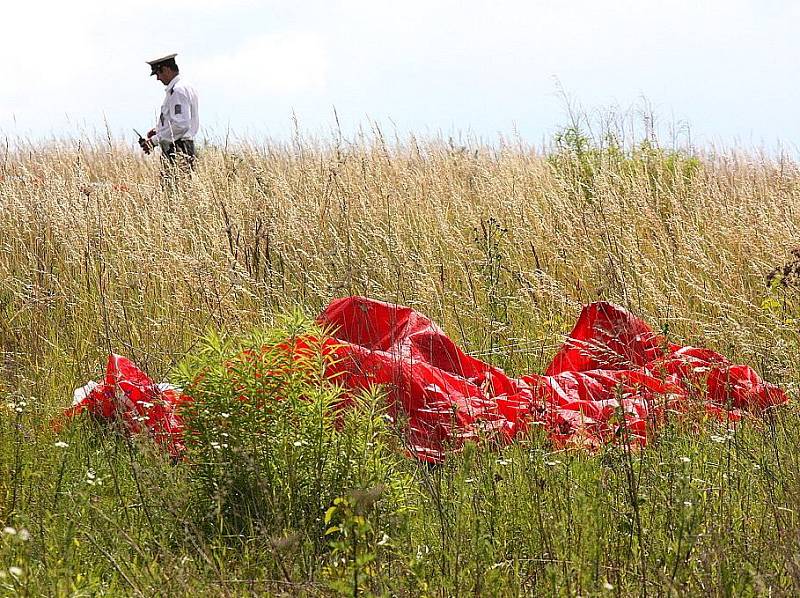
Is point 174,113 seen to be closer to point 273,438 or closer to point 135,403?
point 135,403

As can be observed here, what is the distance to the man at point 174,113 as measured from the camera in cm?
1083

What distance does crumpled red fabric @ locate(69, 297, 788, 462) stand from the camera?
370 cm

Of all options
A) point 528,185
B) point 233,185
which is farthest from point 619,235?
point 233,185

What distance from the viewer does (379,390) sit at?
3283mm

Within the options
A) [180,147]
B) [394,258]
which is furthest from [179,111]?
[394,258]

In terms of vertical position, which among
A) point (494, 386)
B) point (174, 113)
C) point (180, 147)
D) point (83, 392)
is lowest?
point (494, 386)

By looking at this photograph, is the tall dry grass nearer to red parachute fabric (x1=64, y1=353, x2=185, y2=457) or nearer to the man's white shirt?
red parachute fabric (x1=64, y1=353, x2=185, y2=457)

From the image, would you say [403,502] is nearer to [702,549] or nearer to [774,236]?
[702,549]

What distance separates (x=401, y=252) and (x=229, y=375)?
334 centimetres

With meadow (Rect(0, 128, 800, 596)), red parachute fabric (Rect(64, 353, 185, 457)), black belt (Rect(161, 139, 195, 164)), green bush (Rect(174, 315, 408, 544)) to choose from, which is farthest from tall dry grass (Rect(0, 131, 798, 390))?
black belt (Rect(161, 139, 195, 164))

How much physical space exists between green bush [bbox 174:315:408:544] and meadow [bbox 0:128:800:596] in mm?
13

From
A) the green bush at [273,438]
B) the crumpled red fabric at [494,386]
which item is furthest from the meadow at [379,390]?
the crumpled red fabric at [494,386]

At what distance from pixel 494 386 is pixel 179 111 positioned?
24.9 feet

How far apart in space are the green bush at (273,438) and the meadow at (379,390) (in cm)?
1
